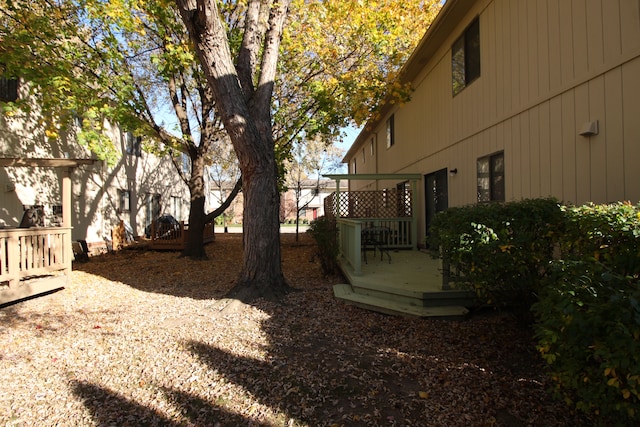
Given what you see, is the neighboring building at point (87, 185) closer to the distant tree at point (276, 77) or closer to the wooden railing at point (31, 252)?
the wooden railing at point (31, 252)

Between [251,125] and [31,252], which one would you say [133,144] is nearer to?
[31,252]

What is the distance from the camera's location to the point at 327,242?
766 cm

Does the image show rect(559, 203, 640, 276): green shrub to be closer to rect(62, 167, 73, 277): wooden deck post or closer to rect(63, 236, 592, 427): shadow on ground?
rect(63, 236, 592, 427): shadow on ground

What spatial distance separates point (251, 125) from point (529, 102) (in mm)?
4071

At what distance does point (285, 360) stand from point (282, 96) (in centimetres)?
1027

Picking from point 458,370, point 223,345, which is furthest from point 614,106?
point 223,345

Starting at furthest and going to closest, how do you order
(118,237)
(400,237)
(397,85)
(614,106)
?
1. (118,237)
2. (400,237)
3. (397,85)
4. (614,106)

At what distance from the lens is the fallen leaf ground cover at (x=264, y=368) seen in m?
2.88

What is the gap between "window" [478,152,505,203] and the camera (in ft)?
21.5

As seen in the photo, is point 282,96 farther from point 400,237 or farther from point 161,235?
point 161,235

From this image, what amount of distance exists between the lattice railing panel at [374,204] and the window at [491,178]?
126 inches

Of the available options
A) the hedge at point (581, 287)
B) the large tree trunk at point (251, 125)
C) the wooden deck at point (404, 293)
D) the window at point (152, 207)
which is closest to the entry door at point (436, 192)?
the wooden deck at point (404, 293)

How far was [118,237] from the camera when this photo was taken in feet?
46.5

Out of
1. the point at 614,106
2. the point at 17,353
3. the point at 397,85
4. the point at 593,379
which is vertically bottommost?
the point at 17,353
